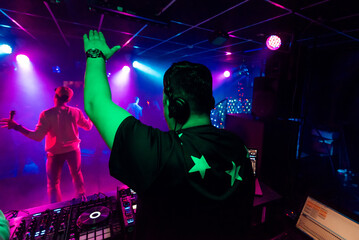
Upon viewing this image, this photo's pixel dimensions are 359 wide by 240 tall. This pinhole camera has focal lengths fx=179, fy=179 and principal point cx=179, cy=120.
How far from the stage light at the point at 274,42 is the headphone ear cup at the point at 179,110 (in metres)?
2.47

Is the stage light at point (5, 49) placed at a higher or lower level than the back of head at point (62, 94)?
higher

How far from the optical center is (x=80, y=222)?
1.36 metres

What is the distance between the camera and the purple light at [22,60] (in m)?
6.31

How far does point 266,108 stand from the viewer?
261 cm

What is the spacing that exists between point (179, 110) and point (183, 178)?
1.00ft

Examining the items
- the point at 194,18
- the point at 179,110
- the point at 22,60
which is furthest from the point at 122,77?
the point at 179,110

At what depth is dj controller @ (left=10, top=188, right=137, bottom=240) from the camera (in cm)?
128

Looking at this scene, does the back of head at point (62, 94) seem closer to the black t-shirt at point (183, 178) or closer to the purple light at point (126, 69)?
the black t-shirt at point (183, 178)

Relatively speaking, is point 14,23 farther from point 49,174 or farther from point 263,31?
point 263,31

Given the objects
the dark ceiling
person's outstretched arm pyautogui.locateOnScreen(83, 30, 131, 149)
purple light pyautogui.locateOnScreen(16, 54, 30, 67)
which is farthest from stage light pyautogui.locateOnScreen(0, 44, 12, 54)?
person's outstretched arm pyautogui.locateOnScreen(83, 30, 131, 149)

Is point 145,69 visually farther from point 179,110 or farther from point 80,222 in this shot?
point 179,110

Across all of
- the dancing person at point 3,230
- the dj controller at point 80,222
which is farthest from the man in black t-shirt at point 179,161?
the dj controller at point 80,222

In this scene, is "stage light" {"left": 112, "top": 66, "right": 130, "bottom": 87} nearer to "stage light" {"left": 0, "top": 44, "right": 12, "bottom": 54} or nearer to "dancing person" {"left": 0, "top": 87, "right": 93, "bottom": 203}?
"stage light" {"left": 0, "top": 44, "right": 12, "bottom": 54}

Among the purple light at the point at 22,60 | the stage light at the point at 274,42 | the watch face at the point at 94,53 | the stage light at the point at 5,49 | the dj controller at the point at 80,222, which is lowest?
the dj controller at the point at 80,222
